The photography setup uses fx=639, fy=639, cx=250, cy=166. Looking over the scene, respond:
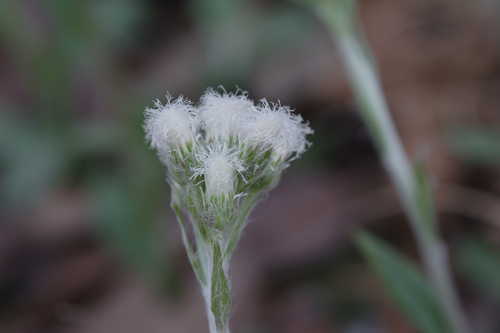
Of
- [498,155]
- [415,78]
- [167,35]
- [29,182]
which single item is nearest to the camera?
[498,155]

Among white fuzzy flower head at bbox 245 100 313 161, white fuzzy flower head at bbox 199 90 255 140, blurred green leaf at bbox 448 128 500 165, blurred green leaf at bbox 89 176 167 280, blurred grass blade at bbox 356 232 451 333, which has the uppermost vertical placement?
blurred green leaf at bbox 89 176 167 280

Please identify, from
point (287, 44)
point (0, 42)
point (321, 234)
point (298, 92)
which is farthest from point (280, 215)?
point (0, 42)

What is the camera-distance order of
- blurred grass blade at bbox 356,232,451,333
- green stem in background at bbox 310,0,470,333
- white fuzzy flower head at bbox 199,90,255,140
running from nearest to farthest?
white fuzzy flower head at bbox 199,90,255,140
blurred grass blade at bbox 356,232,451,333
green stem in background at bbox 310,0,470,333

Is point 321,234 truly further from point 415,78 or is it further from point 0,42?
point 0,42

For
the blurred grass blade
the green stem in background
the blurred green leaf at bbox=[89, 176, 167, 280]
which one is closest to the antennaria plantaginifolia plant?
the blurred grass blade

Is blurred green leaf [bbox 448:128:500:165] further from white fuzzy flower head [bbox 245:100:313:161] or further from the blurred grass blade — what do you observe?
white fuzzy flower head [bbox 245:100:313:161]

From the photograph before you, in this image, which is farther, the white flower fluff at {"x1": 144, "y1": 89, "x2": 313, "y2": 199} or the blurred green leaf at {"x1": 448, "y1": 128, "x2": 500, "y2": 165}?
the blurred green leaf at {"x1": 448, "y1": 128, "x2": 500, "y2": 165}
